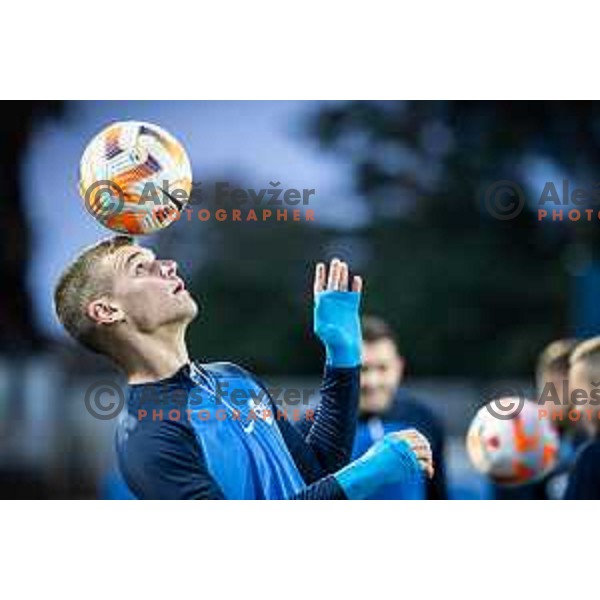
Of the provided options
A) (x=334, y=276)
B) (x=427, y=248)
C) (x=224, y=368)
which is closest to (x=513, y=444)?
(x=334, y=276)

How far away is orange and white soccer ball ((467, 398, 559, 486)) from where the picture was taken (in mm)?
4746

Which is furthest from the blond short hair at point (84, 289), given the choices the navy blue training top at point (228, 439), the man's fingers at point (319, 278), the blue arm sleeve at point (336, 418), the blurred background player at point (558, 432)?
the blurred background player at point (558, 432)

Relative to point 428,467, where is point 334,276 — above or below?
above

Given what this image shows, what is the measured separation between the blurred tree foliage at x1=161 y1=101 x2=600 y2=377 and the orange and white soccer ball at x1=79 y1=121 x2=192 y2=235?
21 centimetres

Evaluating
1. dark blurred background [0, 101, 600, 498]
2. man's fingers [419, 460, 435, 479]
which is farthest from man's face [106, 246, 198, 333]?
man's fingers [419, 460, 435, 479]

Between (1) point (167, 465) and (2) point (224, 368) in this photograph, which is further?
(2) point (224, 368)

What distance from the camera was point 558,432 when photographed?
5.03 meters

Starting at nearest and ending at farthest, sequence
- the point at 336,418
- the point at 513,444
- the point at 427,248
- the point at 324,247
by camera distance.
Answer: the point at 336,418 → the point at 513,444 → the point at 324,247 → the point at 427,248

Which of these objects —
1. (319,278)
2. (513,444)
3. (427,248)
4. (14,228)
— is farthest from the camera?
(427,248)

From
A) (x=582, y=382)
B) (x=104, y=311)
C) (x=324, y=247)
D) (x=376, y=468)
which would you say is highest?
(x=324, y=247)

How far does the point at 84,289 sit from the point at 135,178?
0.40 m

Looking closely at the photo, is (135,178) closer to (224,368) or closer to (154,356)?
(154,356)

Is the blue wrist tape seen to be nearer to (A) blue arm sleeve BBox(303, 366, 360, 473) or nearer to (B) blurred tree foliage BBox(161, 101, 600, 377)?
(A) blue arm sleeve BBox(303, 366, 360, 473)
